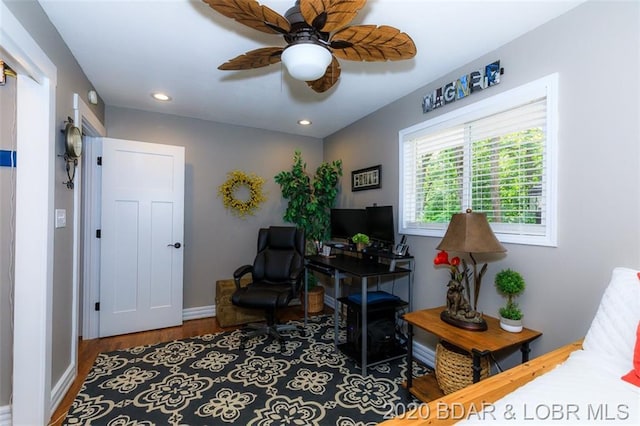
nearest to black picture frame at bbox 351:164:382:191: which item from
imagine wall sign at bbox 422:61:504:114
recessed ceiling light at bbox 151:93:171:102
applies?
imagine wall sign at bbox 422:61:504:114

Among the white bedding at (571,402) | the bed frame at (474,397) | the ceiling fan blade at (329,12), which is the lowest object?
the bed frame at (474,397)

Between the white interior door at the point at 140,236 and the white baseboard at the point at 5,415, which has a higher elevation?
the white interior door at the point at 140,236

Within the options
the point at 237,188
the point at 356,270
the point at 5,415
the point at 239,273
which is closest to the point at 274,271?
the point at 239,273

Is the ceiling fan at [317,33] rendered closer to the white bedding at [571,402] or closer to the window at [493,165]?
the window at [493,165]

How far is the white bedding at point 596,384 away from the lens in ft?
2.90

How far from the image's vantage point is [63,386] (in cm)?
200

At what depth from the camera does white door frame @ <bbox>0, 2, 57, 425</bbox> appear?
1633mm

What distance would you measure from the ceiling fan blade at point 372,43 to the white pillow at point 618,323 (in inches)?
58.2

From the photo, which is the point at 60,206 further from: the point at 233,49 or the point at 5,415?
the point at 233,49

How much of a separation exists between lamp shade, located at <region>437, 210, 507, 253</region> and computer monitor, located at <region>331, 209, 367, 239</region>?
55.7 inches

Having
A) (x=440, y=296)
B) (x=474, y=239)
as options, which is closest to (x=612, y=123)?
(x=474, y=239)

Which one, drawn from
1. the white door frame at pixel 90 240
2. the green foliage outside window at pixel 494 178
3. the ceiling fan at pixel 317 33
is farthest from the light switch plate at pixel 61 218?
the green foliage outside window at pixel 494 178

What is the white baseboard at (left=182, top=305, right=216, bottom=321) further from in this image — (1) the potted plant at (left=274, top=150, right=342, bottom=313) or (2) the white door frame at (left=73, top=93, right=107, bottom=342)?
(1) the potted plant at (left=274, top=150, right=342, bottom=313)

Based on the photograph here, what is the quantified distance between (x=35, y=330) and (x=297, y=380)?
169 cm
